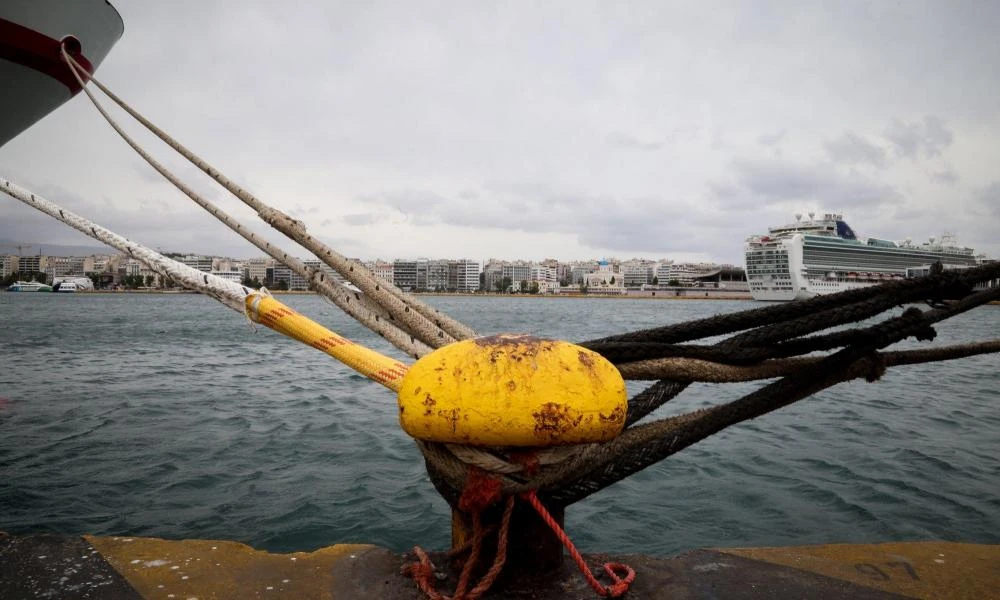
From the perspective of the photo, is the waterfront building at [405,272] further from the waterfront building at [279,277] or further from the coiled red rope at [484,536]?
the coiled red rope at [484,536]

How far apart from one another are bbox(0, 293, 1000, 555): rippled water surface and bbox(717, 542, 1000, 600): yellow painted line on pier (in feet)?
4.64

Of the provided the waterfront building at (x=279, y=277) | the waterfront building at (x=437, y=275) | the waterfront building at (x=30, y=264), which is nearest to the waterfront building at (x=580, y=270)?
the waterfront building at (x=437, y=275)

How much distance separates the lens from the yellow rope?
7.14ft

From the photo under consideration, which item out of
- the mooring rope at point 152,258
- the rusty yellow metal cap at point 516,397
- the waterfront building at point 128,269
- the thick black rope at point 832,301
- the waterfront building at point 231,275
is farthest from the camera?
the waterfront building at point 128,269

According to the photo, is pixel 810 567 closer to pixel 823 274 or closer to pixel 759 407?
pixel 759 407

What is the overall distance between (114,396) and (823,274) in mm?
74284

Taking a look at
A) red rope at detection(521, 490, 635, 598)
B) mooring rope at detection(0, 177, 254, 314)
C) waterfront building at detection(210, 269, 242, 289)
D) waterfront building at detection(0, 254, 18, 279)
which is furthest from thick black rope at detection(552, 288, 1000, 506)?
waterfront building at detection(0, 254, 18, 279)

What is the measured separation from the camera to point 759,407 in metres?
1.89

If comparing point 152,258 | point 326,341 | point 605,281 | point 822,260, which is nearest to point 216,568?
point 326,341

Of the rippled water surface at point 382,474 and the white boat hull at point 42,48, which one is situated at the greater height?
the white boat hull at point 42,48

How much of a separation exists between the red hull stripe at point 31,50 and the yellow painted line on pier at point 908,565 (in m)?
7.98

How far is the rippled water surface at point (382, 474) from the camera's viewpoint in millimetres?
3889

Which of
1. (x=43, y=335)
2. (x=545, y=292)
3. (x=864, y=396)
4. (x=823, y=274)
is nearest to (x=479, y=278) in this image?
(x=545, y=292)

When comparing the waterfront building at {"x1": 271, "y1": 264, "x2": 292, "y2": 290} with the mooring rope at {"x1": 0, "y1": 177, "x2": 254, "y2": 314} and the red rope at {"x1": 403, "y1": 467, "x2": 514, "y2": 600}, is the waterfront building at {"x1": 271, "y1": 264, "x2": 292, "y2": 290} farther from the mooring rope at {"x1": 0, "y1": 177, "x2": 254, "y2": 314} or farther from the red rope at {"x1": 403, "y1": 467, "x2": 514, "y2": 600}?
the red rope at {"x1": 403, "y1": 467, "x2": 514, "y2": 600}
